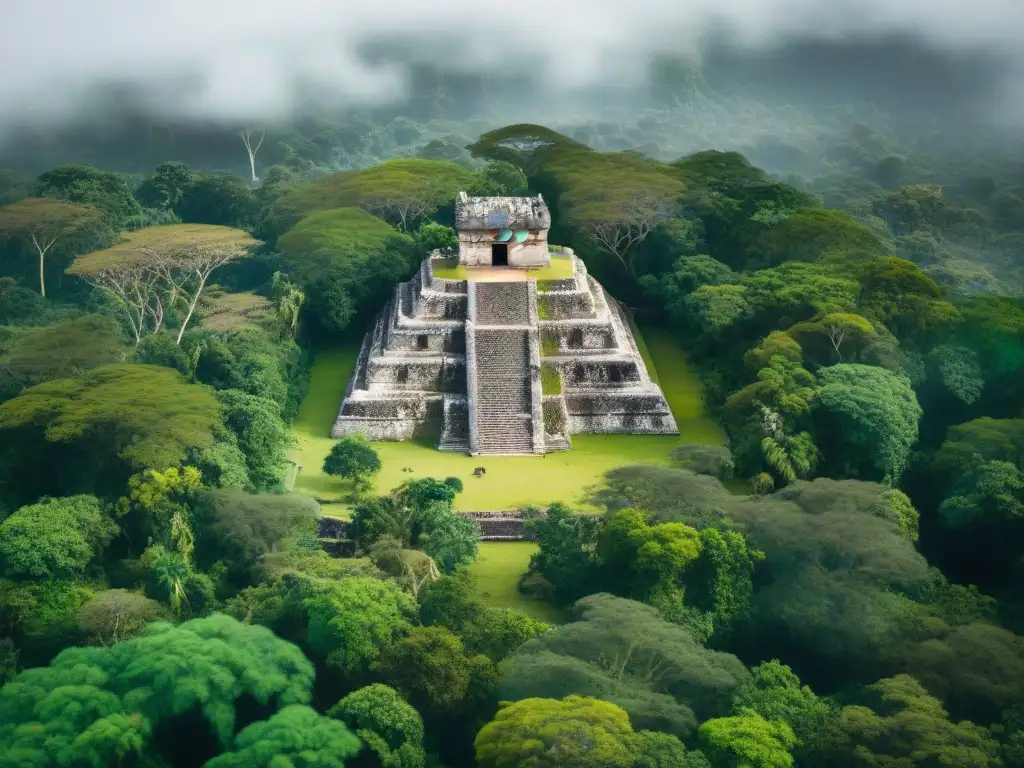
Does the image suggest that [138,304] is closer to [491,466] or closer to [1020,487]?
[491,466]

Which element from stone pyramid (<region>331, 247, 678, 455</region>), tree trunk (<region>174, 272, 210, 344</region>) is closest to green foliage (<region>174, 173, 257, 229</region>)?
tree trunk (<region>174, 272, 210, 344</region>)

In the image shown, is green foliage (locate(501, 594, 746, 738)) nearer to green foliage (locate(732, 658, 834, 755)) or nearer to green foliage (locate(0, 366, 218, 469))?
green foliage (locate(732, 658, 834, 755))

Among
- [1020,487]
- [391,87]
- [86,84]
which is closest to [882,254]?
[1020,487]

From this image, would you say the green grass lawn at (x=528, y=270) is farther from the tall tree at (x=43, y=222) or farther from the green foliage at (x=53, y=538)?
the green foliage at (x=53, y=538)

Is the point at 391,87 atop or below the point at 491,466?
atop

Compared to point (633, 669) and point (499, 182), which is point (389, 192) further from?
point (633, 669)

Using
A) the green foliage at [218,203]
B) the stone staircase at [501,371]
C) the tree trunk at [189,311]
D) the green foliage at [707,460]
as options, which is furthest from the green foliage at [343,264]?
the green foliage at [707,460]
